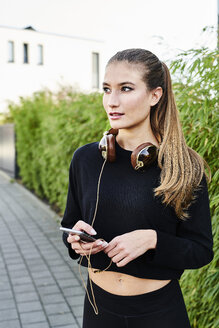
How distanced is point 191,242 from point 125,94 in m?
0.64

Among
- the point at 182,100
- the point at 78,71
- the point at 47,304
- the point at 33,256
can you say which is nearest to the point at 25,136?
the point at 33,256

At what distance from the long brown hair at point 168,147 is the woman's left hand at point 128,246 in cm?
18

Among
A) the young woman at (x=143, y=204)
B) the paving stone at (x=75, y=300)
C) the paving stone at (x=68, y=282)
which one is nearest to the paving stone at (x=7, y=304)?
the paving stone at (x=75, y=300)

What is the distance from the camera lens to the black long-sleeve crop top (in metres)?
1.72

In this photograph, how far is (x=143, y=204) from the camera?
177 cm

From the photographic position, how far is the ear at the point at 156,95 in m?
1.82

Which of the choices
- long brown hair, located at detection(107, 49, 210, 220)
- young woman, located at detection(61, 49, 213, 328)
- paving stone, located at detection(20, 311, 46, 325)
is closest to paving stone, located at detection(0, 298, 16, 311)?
paving stone, located at detection(20, 311, 46, 325)

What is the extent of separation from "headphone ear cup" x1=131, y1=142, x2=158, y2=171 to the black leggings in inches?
20.4

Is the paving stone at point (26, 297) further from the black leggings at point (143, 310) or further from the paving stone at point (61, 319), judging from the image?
the black leggings at point (143, 310)

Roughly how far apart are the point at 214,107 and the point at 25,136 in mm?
10750

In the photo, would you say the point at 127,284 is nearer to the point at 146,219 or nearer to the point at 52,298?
the point at 146,219

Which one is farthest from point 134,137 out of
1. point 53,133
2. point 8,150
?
point 8,150

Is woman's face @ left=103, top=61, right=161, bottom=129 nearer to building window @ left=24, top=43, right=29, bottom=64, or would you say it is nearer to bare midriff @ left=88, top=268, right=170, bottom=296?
bare midriff @ left=88, top=268, right=170, bottom=296

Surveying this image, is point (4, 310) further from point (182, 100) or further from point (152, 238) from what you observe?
point (152, 238)
